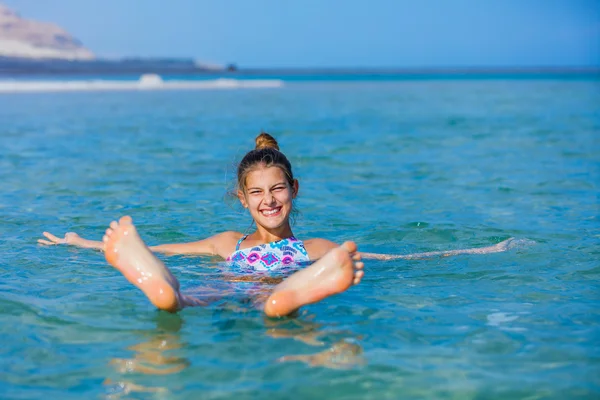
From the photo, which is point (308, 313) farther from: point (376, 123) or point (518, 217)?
point (376, 123)

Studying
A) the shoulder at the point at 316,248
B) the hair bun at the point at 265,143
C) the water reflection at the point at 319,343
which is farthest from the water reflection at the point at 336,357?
the hair bun at the point at 265,143

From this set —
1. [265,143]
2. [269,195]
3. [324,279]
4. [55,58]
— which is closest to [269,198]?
[269,195]

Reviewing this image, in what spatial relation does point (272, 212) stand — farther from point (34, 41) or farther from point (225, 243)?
point (34, 41)

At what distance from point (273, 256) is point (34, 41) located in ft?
325

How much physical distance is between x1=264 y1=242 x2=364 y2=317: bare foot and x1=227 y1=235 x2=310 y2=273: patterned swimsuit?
3.78 feet

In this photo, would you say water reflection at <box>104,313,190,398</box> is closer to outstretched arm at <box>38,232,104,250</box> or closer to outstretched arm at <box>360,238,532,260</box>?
outstretched arm at <box>360,238,532,260</box>

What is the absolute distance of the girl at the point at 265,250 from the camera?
348 centimetres

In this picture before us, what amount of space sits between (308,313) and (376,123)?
43.7 feet

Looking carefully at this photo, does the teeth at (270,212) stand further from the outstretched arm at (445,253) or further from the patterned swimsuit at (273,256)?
the outstretched arm at (445,253)

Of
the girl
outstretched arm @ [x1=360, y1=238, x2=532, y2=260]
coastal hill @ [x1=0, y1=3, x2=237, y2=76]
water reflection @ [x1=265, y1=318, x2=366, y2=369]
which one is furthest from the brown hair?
coastal hill @ [x1=0, y1=3, x2=237, y2=76]

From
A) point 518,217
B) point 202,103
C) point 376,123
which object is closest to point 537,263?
point 518,217

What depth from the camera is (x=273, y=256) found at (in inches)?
188

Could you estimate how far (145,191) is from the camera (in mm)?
8312

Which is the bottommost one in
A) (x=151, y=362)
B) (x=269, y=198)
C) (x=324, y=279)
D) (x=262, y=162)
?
(x=151, y=362)
